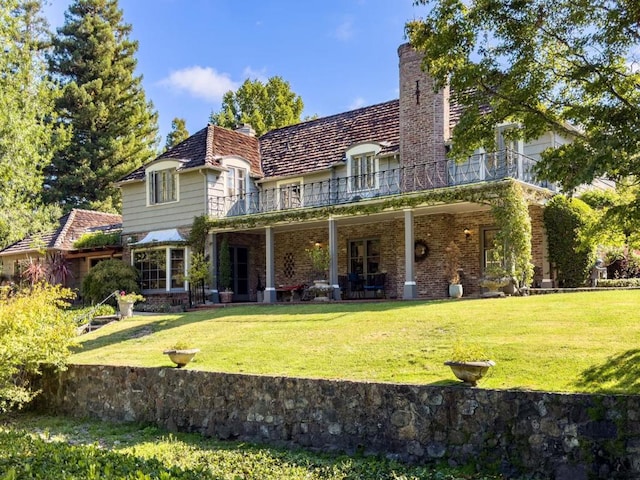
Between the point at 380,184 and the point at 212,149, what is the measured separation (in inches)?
281

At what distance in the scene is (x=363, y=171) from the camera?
21.3m

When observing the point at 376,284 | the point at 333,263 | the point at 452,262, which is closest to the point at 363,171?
the point at 333,263

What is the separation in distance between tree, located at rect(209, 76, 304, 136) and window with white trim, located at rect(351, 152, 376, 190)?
22047 mm

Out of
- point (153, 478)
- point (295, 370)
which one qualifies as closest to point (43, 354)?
point (295, 370)

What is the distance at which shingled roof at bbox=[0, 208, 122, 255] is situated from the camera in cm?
2714

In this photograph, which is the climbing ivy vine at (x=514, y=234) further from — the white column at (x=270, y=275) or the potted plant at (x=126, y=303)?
the potted plant at (x=126, y=303)

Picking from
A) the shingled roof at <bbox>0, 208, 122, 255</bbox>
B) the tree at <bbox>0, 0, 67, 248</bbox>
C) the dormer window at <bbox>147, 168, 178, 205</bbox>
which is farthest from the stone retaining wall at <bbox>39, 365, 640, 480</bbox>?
the shingled roof at <bbox>0, 208, 122, 255</bbox>

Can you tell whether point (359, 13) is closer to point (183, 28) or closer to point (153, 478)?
point (183, 28)

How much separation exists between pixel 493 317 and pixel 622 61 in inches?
239

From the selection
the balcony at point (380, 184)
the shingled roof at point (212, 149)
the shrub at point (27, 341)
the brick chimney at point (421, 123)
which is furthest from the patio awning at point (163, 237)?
the shrub at point (27, 341)

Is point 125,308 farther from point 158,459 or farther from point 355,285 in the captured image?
point 158,459

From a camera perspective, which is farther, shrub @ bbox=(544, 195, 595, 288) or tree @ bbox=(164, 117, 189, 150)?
tree @ bbox=(164, 117, 189, 150)

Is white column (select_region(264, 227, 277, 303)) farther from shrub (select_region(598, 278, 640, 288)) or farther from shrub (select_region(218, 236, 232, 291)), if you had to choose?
shrub (select_region(598, 278, 640, 288))

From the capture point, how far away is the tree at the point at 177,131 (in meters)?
49.2
